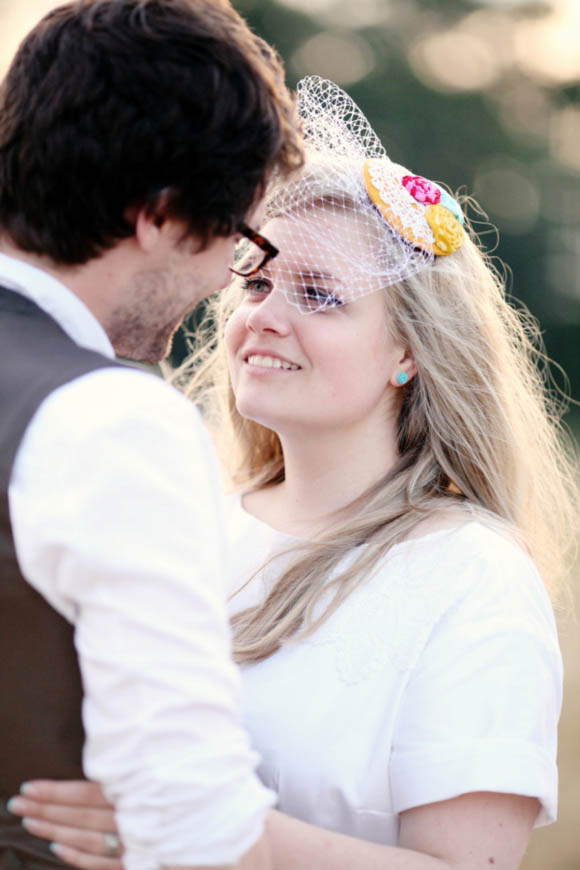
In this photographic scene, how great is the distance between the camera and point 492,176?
18.0 metres

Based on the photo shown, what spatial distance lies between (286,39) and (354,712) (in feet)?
55.1

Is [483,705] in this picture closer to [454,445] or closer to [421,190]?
[454,445]

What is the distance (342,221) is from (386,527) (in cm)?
79

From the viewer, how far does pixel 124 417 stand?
123cm

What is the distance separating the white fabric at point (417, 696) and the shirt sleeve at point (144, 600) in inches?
29.7

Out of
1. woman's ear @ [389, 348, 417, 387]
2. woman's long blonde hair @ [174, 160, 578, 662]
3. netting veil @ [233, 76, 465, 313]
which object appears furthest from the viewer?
woman's ear @ [389, 348, 417, 387]

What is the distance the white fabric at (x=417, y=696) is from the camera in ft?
6.33

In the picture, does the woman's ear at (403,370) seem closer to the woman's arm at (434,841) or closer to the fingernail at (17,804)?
the woman's arm at (434,841)

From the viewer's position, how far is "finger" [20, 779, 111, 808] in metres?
1.46

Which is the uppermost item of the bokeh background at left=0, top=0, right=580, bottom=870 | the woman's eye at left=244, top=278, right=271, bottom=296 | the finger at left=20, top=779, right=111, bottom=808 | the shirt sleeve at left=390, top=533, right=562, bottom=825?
the woman's eye at left=244, top=278, right=271, bottom=296

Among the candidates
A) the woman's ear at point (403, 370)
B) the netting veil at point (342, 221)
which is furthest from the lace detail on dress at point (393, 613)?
the netting veil at point (342, 221)

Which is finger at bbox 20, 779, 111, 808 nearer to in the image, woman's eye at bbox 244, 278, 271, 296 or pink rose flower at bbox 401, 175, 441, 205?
woman's eye at bbox 244, 278, 271, 296

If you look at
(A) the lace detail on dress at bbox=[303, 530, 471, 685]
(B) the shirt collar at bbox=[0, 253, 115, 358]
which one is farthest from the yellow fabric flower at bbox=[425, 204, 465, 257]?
(B) the shirt collar at bbox=[0, 253, 115, 358]

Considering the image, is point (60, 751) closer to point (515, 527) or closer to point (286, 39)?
point (515, 527)
